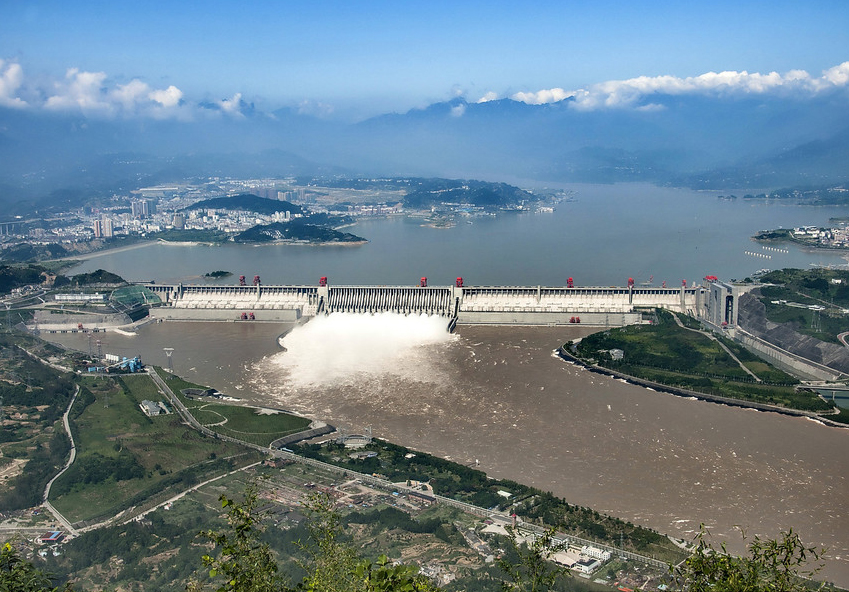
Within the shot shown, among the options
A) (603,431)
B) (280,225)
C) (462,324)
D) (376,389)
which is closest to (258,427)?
(376,389)

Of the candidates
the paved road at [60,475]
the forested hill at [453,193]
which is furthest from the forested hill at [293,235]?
the paved road at [60,475]

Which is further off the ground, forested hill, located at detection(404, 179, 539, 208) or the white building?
forested hill, located at detection(404, 179, 539, 208)

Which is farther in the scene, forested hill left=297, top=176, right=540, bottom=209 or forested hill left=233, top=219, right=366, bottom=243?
forested hill left=297, top=176, right=540, bottom=209

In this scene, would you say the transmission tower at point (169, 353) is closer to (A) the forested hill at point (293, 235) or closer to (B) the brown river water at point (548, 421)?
(B) the brown river water at point (548, 421)

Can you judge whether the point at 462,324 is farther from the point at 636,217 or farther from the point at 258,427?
the point at 636,217

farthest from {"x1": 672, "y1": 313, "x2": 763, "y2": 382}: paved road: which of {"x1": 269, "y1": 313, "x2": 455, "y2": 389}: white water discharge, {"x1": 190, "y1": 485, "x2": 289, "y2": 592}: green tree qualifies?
{"x1": 190, "y1": 485, "x2": 289, "y2": 592}: green tree

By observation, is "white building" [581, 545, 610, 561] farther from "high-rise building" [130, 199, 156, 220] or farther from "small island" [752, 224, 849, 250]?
"high-rise building" [130, 199, 156, 220]

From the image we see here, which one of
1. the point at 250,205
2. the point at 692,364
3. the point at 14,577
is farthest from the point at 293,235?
the point at 14,577
